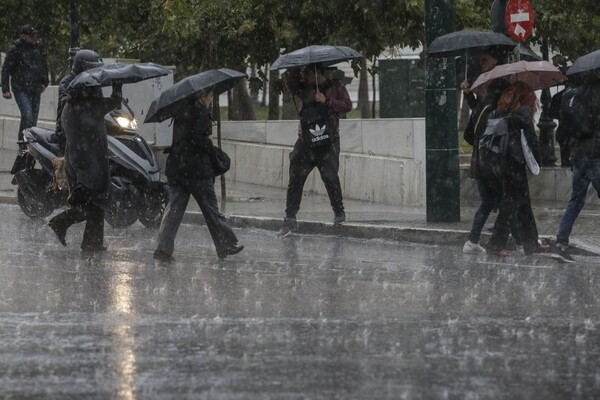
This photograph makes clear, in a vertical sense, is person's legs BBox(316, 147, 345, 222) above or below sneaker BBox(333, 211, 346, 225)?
above

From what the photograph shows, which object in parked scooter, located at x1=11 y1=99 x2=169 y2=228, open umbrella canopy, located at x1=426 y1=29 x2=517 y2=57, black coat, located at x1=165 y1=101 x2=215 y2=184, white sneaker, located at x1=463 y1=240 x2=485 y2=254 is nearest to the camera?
black coat, located at x1=165 y1=101 x2=215 y2=184

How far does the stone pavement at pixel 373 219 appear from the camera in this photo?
47.7ft

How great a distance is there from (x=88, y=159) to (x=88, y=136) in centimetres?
21

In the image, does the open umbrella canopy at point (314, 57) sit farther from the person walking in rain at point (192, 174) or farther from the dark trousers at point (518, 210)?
the dark trousers at point (518, 210)

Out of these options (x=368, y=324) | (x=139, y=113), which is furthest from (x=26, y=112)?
(x=368, y=324)

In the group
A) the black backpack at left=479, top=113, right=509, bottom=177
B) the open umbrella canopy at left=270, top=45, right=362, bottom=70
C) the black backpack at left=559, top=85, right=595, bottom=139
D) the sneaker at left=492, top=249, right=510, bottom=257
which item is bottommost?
the sneaker at left=492, top=249, right=510, bottom=257

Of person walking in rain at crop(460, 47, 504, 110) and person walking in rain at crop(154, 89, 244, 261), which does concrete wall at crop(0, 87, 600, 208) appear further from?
person walking in rain at crop(154, 89, 244, 261)

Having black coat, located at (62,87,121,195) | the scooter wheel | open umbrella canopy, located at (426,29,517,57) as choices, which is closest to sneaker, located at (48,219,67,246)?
black coat, located at (62,87,121,195)

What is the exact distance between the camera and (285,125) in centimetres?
2003

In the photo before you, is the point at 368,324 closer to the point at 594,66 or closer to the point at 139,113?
the point at 594,66

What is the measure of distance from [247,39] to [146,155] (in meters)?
8.57

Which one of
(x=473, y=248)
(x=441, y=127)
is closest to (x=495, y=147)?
(x=473, y=248)

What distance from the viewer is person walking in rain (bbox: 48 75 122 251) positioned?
13078 mm

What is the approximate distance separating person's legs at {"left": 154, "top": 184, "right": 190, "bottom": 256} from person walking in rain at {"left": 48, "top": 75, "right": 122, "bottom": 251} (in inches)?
31.1
